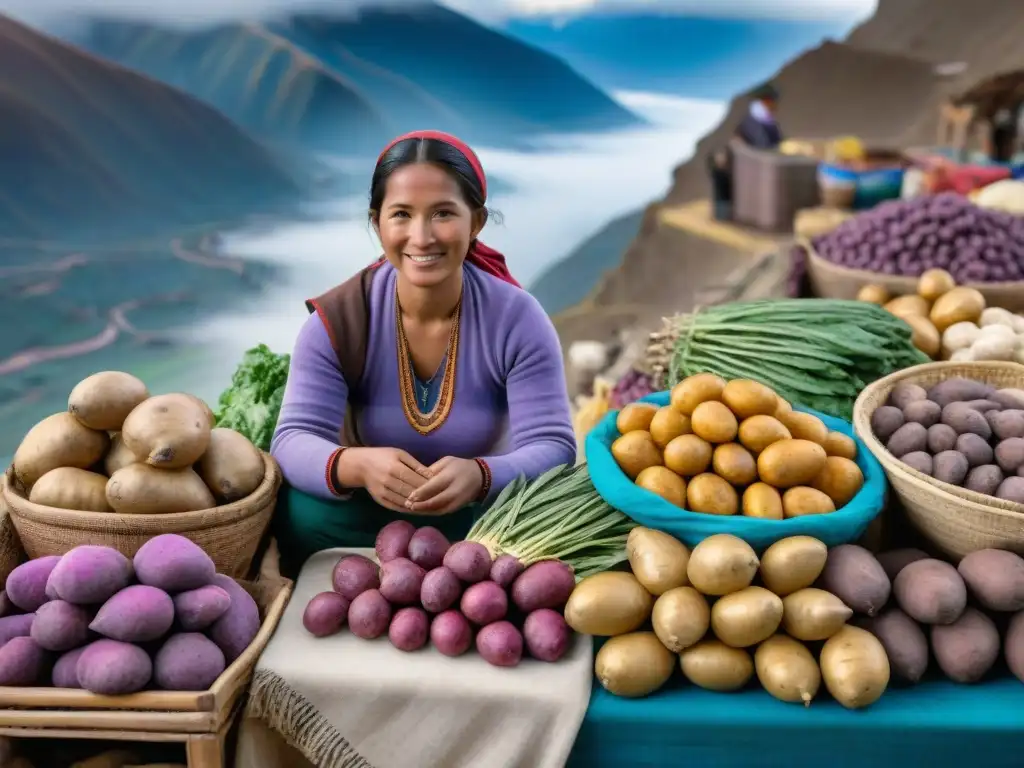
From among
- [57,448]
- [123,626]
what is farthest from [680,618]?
[57,448]

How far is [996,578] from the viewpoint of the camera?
1679 millimetres

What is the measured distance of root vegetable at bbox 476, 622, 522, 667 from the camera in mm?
1643

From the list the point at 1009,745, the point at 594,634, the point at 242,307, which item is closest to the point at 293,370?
the point at 594,634

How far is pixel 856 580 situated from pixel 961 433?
54 cm

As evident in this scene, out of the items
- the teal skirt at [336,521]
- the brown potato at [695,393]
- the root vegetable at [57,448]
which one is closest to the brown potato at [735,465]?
the brown potato at [695,393]

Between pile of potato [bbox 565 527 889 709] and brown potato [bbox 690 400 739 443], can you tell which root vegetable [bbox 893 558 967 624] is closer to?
pile of potato [bbox 565 527 889 709]

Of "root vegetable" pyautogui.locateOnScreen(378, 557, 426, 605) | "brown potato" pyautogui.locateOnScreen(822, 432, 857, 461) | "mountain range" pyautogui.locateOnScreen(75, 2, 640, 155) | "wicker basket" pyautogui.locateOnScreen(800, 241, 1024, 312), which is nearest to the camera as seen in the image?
"root vegetable" pyautogui.locateOnScreen(378, 557, 426, 605)

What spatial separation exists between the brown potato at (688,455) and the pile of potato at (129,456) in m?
0.94

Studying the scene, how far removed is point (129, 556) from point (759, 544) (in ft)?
4.18

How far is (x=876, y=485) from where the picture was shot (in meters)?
1.85

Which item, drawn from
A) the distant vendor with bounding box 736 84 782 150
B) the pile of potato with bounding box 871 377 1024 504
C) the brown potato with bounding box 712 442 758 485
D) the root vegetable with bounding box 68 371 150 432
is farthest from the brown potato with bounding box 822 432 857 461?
the distant vendor with bounding box 736 84 782 150

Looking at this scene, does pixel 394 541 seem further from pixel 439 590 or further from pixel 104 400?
pixel 104 400

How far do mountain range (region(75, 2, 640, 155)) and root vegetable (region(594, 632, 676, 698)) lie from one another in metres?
4.03

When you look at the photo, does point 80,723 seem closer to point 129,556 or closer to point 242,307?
point 129,556
